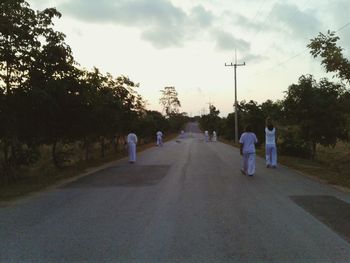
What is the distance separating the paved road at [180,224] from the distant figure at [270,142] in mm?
4850

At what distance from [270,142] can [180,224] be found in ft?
36.5

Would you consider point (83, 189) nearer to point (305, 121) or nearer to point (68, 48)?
point (68, 48)

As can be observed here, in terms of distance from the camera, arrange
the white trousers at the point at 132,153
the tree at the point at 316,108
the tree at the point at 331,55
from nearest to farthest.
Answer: the tree at the point at 331,55, the white trousers at the point at 132,153, the tree at the point at 316,108

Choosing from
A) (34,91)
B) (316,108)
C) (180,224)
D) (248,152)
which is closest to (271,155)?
(248,152)

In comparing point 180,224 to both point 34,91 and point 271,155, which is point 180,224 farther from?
point 271,155

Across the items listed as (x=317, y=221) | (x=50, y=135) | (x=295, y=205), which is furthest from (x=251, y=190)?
(x=50, y=135)

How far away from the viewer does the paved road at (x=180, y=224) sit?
6.44 m

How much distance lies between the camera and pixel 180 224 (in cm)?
823

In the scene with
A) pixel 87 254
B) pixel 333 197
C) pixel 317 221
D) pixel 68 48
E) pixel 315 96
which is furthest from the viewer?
pixel 315 96

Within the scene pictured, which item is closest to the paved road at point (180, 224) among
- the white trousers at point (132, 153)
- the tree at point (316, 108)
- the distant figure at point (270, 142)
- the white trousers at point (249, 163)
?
the white trousers at point (249, 163)

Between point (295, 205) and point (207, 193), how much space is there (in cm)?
238

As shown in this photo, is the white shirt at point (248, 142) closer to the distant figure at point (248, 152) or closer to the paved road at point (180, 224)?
the distant figure at point (248, 152)

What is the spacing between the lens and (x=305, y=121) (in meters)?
25.3

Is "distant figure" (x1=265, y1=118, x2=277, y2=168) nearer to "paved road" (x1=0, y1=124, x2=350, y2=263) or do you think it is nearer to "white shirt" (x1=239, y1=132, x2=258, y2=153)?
"white shirt" (x1=239, y1=132, x2=258, y2=153)
